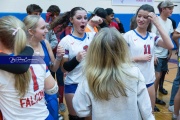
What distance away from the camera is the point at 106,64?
1443mm

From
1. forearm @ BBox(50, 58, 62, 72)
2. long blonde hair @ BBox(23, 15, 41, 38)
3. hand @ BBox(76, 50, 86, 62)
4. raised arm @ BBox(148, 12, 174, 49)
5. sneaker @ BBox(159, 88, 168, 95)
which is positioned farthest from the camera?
sneaker @ BBox(159, 88, 168, 95)

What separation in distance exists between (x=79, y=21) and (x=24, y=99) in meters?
1.29

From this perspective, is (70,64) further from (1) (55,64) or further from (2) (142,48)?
(2) (142,48)

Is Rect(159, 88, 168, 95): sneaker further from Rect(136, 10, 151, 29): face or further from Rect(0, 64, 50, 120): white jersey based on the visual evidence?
Rect(0, 64, 50, 120): white jersey

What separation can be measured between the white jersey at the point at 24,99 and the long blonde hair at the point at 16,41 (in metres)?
0.03

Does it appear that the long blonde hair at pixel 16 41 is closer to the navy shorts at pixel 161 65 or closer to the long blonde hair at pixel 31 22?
the long blonde hair at pixel 31 22

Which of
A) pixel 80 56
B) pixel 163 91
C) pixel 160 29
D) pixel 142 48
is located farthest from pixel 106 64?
pixel 163 91

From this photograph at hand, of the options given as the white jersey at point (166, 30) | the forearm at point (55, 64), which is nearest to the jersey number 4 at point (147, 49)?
the forearm at point (55, 64)

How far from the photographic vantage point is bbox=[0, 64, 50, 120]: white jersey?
1.38m

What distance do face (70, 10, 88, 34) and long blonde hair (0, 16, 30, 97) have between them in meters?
1.08

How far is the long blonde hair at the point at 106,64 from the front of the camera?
4.56 ft

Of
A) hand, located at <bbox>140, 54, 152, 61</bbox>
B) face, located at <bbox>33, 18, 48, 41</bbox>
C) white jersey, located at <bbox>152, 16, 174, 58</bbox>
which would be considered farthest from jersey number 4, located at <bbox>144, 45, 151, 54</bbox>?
white jersey, located at <bbox>152, 16, 174, 58</bbox>

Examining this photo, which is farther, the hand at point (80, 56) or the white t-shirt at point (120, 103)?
the hand at point (80, 56)

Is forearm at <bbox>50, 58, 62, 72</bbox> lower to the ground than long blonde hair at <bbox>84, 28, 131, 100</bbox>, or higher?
lower
